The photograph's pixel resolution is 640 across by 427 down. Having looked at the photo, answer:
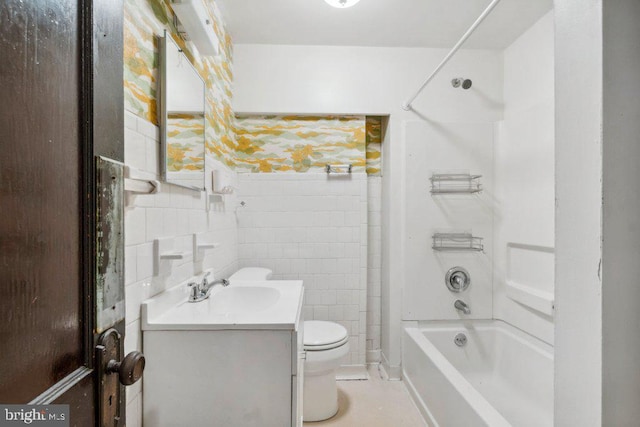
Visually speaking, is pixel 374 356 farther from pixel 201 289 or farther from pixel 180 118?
pixel 180 118

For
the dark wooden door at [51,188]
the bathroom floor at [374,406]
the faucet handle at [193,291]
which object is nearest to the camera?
the dark wooden door at [51,188]

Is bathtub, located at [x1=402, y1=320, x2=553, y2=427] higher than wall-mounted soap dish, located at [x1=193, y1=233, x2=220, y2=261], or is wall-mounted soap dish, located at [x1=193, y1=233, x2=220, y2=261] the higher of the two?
wall-mounted soap dish, located at [x1=193, y1=233, x2=220, y2=261]

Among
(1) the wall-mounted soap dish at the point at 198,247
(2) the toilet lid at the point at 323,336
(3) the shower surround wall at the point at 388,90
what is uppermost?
(3) the shower surround wall at the point at 388,90

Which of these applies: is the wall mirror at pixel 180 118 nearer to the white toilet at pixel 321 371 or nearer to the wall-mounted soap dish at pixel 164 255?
the wall-mounted soap dish at pixel 164 255

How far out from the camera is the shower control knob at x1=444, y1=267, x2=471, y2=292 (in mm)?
2412

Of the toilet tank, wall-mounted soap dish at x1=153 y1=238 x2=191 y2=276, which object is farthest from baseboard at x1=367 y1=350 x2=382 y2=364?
wall-mounted soap dish at x1=153 y1=238 x2=191 y2=276

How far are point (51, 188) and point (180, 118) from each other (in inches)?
41.4

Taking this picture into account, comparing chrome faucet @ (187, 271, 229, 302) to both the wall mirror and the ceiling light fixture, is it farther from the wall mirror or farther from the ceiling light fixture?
the ceiling light fixture

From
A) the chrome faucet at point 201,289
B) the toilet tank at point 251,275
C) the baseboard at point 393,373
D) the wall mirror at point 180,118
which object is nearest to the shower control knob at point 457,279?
the baseboard at point 393,373

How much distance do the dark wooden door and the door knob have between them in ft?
0.11

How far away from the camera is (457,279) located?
241 centimetres

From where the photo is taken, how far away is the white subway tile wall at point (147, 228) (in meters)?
1.02

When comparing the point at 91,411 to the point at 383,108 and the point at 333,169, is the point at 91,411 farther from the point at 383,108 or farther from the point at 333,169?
the point at 383,108

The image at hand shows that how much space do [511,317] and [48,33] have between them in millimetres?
2799
